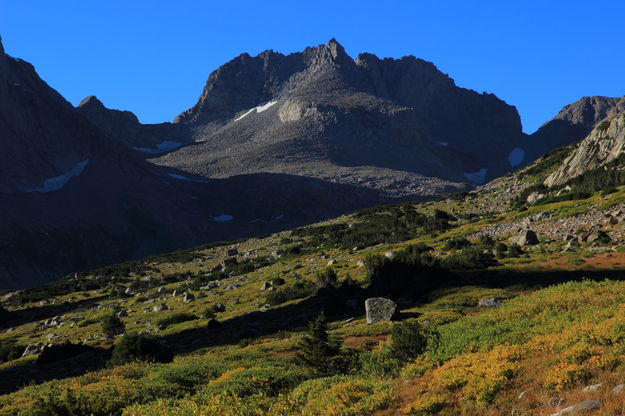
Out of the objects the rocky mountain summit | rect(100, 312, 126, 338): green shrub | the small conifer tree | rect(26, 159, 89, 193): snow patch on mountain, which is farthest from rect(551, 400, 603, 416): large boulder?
rect(26, 159, 89, 193): snow patch on mountain

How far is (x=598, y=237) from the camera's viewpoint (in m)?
33.5

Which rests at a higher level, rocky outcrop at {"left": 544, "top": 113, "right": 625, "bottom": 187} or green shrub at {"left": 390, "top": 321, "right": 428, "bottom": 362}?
rocky outcrop at {"left": 544, "top": 113, "right": 625, "bottom": 187}

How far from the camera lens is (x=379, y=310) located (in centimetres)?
2512

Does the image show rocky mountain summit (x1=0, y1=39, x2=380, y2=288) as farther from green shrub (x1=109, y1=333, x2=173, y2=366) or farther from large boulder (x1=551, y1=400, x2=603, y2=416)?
large boulder (x1=551, y1=400, x2=603, y2=416)

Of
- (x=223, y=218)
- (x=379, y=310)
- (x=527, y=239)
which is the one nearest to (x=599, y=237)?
(x=527, y=239)

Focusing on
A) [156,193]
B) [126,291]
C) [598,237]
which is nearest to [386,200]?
[156,193]

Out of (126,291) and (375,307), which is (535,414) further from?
(126,291)

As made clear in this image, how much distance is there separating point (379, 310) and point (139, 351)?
1113 centimetres

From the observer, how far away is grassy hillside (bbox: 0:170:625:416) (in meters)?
11.0

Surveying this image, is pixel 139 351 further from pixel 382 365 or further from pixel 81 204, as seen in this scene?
pixel 81 204

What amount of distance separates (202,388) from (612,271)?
21.4 meters

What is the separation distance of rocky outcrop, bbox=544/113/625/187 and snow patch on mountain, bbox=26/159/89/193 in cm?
14402

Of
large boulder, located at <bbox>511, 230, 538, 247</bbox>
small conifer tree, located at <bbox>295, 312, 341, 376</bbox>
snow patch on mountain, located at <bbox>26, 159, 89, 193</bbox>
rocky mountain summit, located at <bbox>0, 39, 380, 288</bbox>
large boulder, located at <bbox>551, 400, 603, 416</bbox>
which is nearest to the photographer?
large boulder, located at <bbox>551, 400, 603, 416</bbox>

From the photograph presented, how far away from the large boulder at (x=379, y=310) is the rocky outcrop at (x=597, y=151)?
42869 mm
